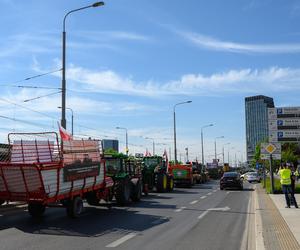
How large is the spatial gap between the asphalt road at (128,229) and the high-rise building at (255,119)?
107784 mm

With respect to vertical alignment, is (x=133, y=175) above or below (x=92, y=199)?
above

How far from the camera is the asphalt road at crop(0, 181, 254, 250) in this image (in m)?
10.7

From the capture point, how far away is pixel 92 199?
19781mm

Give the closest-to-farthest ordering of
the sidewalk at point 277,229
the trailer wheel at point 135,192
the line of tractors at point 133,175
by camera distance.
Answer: the sidewalk at point 277,229 → the line of tractors at point 133,175 → the trailer wheel at point 135,192

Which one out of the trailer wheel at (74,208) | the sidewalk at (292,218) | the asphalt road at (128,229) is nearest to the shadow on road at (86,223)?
the asphalt road at (128,229)

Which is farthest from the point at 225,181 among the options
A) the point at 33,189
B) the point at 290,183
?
the point at 33,189

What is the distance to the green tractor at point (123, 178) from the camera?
20.8 meters

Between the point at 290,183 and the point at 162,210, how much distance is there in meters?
5.01

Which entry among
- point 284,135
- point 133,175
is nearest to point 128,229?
point 133,175

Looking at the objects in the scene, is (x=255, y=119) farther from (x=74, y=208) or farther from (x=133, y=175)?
(x=74, y=208)

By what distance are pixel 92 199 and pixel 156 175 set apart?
12.6m

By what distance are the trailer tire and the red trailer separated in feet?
1.67

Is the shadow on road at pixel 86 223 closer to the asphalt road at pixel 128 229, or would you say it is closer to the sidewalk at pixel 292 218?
the asphalt road at pixel 128 229

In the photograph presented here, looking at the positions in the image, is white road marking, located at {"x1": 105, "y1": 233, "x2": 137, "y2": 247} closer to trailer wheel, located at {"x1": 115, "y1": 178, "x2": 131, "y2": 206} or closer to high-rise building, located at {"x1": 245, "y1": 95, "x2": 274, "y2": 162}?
→ trailer wheel, located at {"x1": 115, "y1": 178, "x2": 131, "y2": 206}
